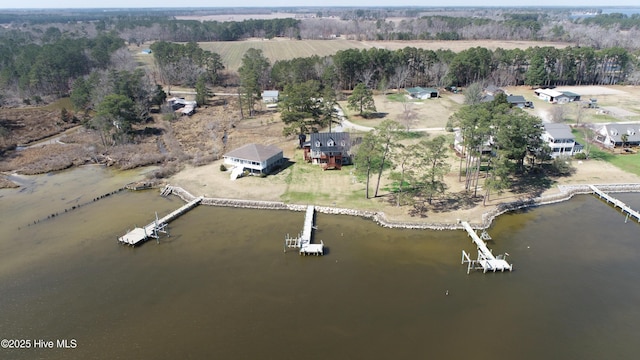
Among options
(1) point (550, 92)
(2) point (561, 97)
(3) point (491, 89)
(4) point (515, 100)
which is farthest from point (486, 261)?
(1) point (550, 92)

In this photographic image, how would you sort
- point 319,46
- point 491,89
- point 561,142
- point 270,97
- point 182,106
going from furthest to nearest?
1. point 319,46
2. point 491,89
3. point 270,97
4. point 182,106
5. point 561,142

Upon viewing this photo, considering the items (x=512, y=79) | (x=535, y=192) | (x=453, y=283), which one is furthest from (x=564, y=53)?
(x=453, y=283)

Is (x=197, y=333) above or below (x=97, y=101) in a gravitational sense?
below

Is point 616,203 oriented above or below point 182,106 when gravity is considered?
below

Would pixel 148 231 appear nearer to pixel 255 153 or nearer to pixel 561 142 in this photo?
pixel 255 153

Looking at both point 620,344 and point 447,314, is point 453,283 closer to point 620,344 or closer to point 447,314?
point 447,314

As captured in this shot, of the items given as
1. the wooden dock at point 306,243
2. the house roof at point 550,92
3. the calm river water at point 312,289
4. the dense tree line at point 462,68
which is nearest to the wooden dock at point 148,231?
the calm river water at point 312,289

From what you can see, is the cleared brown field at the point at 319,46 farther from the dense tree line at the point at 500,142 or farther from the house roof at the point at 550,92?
the dense tree line at the point at 500,142

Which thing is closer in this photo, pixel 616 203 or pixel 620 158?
pixel 616 203
